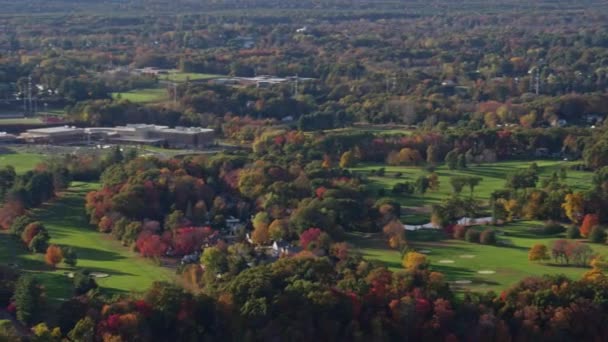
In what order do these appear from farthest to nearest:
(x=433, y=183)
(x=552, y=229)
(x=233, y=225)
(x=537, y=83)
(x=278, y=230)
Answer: (x=537, y=83), (x=433, y=183), (x=233, y=225), (x=552, y=229), (x=278, y=230)

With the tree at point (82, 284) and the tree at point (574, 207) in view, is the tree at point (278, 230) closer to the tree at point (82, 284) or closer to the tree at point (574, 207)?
the tree at point (82, 284)

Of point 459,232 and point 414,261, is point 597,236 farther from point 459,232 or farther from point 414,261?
point 414,261

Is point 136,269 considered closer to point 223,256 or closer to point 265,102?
point 223,256

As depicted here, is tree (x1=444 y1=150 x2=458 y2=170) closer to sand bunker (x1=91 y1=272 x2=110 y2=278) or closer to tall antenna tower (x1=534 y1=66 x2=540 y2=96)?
sand bunker (x1=91 y1=272 x2=110 y2=278)

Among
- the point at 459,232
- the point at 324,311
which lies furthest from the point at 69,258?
the point at 459,232

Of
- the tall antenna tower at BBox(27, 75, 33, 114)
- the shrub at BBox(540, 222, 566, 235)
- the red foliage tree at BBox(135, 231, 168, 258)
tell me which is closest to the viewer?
the red foliage tree at BBox(135, 231, 168, 258)

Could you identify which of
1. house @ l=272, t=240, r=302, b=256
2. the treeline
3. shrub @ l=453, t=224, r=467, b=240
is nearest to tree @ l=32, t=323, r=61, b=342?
the treeline
